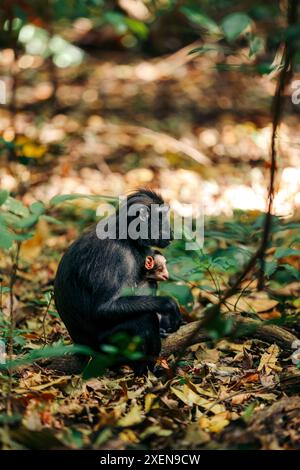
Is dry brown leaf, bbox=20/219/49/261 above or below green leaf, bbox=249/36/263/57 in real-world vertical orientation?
below

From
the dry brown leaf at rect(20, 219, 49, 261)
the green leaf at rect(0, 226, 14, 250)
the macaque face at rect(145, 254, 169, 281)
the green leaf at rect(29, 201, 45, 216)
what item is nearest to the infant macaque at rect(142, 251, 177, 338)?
the macaque face at rect(145, 254, 169, 281)

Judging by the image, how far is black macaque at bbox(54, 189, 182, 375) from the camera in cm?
455

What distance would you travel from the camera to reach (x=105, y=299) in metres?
4.59

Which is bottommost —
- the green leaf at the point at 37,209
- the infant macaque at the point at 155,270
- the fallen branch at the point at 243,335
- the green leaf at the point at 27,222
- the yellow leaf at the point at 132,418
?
the yellow leaf at the point at 132,418

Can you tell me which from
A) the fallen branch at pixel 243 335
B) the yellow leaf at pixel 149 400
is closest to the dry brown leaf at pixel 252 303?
the fallen branch at pixel 243 335

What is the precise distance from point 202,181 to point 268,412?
5469mm

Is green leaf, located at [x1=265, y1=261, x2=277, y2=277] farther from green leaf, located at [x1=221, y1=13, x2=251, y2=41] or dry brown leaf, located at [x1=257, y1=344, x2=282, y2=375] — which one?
green leaf, located at [x1=221, y1=13, x2=251, y2=41]

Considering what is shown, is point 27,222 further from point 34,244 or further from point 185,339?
point 34,244

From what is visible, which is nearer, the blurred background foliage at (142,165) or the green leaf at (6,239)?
the green leaf at (6,239)

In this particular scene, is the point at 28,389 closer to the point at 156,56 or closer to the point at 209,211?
the point at 209,211

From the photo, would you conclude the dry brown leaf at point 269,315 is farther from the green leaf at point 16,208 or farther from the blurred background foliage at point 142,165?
the green leaf at point 16,208

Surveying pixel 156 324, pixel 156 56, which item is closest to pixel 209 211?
pixel 156 324

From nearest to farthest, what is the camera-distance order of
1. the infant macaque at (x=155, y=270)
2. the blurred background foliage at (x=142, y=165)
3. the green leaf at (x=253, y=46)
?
the blurred background foliage at (x=142, y=165)
the green leaf at (x=253, y=46)
the infant macaque at (x=155, y=270)

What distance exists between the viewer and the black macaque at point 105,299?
4.55 metres
